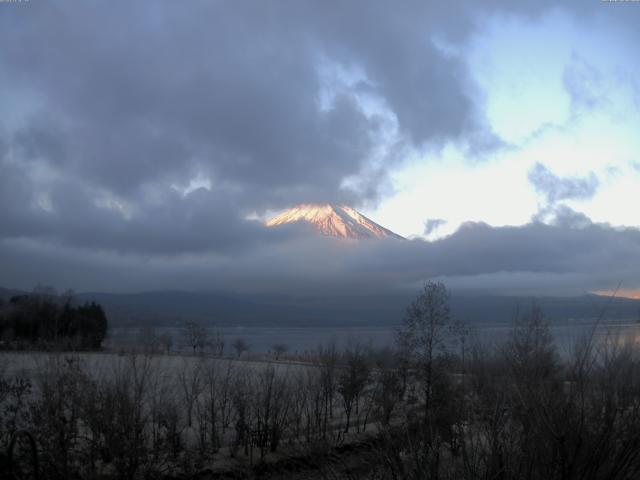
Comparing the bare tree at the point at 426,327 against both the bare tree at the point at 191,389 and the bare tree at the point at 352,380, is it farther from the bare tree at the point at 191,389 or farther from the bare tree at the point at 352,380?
the bare tree at the point at 191,389

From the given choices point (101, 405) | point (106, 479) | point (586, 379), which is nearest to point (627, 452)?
point (586, 379)

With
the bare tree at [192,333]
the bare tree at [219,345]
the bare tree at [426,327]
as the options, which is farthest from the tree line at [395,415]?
the bare tree at [192,333]

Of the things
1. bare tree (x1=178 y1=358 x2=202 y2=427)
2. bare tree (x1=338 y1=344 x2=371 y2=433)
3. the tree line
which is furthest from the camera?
bare tree (x1=338 y1=344 x2=371 y2=433)

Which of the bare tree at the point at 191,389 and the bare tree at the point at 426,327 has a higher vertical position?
the bare tree at the point at 426,327

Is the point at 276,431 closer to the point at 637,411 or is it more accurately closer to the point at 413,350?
the point at 413,350

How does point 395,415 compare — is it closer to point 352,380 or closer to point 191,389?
point 191,389

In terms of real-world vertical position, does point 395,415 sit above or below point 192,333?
above

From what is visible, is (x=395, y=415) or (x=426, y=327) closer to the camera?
(x=395, y=415)

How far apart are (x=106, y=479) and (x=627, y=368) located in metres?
12.0

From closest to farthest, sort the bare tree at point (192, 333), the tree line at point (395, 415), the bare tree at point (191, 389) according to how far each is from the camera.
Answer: the tree line at point (395, 415) < the bare tree at point (191, 389) < the bare tree at point (192, 333)

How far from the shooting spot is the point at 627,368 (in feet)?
27.6

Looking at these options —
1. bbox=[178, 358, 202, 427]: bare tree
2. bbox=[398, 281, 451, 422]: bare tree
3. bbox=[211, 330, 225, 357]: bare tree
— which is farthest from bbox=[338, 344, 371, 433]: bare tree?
bbox=[211, 330, 225, 357]: bare tree

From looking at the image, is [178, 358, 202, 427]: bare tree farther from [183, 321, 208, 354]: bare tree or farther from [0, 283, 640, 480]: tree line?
[183, 321, 208, 354]: bare tree

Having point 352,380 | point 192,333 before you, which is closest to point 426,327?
point 352,380
